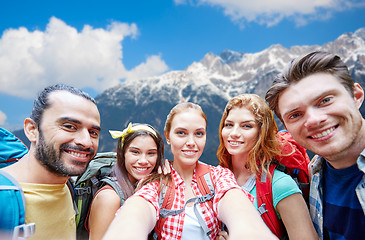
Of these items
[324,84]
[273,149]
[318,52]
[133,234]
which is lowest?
[133,234]

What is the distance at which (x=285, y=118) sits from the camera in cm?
377

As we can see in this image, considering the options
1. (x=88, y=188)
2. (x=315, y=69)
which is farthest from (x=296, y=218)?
(x=88, y=188)

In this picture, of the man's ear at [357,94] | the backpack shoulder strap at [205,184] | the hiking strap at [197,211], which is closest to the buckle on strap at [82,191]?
the hiking strap at [197,211]

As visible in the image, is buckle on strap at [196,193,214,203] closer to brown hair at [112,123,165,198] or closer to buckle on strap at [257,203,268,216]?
buckle on strap at [257,203,268,216]

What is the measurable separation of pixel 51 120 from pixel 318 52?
4.25m

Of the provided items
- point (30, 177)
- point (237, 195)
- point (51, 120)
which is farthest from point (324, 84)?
point (30, 177)

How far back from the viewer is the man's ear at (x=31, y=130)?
11.7 feet

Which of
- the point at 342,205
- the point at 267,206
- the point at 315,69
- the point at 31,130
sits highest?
the point at 315,69

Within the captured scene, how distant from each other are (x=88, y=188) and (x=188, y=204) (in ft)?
6.84

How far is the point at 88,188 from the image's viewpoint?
454 centimetres

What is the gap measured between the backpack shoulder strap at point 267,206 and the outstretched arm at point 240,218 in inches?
35.7

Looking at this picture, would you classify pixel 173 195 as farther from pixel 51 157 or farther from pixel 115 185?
pixel 51 157

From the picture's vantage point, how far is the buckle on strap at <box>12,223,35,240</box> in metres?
2.89

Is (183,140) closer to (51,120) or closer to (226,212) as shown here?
(226,212)
